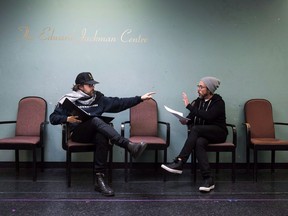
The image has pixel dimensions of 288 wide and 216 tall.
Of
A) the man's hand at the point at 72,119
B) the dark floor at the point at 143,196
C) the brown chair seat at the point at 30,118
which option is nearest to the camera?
the dark floor at the point at 143,196

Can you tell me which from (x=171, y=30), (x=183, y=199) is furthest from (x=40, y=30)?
(x=183, y=199)

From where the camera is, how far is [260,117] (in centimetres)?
428

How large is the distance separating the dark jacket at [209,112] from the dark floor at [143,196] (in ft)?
2.22

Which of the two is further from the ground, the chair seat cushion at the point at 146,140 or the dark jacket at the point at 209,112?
the dark jacket at the point at 209,112

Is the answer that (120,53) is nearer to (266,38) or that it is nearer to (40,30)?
(40,30)

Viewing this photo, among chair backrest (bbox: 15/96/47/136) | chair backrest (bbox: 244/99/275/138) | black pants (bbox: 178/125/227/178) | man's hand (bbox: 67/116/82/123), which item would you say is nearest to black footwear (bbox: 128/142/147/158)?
black pants (bbox: 178/125/227/178)

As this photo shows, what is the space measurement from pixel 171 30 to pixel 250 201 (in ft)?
7.66

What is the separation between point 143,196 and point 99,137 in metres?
0.75

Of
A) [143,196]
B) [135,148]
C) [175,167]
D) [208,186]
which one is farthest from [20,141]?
[208,186]

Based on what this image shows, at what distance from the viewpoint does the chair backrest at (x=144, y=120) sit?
164 inches

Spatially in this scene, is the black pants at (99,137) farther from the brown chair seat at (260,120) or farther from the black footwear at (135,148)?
the brown chair seat at (260,120)

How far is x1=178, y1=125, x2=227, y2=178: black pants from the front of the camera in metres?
3.53

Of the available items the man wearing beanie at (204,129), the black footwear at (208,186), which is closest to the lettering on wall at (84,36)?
the man wearing beanie at (204,129)

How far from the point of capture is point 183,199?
311 centimetres
